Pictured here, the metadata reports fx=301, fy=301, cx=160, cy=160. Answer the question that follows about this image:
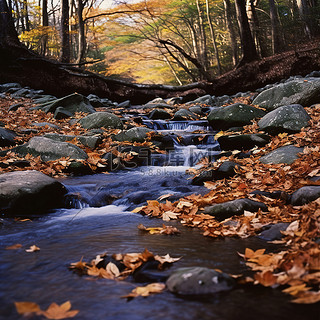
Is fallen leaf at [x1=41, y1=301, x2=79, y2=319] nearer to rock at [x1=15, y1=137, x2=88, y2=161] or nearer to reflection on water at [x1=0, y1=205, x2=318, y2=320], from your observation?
reflection on water at [x1=0, y1=205, x2=318, y2=320]

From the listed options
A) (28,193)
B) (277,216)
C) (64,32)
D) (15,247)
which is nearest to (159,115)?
(28,193)

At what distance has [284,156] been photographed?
5059mm

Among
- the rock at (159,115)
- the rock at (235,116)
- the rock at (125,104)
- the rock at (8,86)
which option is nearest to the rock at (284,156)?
the rock at (235,116)

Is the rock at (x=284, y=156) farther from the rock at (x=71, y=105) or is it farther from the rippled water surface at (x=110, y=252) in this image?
the rock at (x=71, y=105)

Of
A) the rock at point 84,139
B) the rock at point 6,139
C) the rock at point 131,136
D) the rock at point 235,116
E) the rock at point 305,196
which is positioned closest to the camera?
the rock at point 305,196

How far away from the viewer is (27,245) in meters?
2.78

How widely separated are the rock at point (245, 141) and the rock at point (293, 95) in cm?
253

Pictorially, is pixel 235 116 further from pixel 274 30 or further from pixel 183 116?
pixel 274 30

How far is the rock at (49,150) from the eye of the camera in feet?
19.9

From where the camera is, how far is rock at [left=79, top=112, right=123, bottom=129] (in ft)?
28.5

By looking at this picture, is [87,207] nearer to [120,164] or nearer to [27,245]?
[27,245]

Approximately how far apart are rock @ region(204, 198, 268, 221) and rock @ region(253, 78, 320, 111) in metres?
6.13

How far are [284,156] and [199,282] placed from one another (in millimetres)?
3822

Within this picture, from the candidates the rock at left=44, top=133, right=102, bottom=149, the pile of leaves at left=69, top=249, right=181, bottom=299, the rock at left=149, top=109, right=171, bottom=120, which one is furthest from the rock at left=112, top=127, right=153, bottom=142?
the pile of leaves at left=69, top=249, right=181, bottom=299
